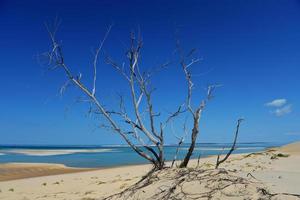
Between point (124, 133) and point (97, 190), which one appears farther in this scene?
point (97, 190)

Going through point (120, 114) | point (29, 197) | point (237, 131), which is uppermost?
point (120, 114)

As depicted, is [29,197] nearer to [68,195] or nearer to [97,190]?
[68,195]

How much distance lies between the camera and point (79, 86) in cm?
732

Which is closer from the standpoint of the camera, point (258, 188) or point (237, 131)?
point (258, 188)

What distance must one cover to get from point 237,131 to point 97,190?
4.40 metres

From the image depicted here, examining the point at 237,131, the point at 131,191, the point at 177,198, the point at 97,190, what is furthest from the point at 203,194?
the point at 97,190

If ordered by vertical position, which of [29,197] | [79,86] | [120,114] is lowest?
[29,197]

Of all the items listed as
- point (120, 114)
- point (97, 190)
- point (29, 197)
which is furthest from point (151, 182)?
point (29, 197)

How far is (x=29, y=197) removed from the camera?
9797mm

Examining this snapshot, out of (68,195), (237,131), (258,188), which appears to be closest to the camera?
(258,188)

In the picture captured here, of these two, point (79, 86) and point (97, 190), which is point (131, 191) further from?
point (97, 190)

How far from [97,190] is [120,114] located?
128 inches

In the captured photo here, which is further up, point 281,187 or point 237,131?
point 237,131

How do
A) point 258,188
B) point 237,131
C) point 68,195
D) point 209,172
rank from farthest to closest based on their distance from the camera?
point 68,195, point 237,131, point 209,172, point 258,188
